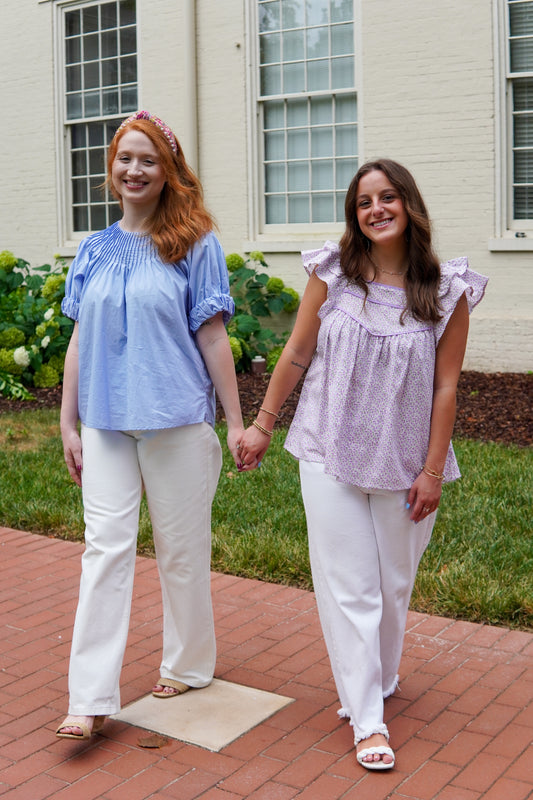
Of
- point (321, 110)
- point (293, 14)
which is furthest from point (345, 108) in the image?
point (293, 14)

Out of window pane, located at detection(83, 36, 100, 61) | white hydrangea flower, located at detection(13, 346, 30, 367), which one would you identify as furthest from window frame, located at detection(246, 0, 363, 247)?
white hydrangea flower, located at detection(13, 346, 30, 367)

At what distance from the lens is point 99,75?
1355 cm

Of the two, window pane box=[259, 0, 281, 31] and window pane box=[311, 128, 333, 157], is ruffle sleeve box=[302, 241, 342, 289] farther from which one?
window pane box=[259, 0, 281, 31]

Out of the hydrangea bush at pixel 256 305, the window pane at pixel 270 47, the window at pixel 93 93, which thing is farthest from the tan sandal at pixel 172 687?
the window at pixel 93 93

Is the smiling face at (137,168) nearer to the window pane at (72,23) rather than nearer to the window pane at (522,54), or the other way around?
the window pane at (522,54)

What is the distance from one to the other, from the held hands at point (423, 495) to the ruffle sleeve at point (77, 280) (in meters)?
1.36

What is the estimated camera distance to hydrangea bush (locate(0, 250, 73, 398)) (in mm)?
11289

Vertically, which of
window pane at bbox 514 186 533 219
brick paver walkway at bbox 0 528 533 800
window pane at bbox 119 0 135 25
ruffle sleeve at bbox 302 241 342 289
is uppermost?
window pane at bbox 119 0 135 25

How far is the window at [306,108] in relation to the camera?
11422 millimetres

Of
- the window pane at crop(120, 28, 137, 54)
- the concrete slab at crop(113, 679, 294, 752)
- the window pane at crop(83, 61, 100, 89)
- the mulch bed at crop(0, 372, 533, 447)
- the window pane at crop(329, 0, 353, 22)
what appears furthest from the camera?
the window pane at crop(83, 61, 100, 89)

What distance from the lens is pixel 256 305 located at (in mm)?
11547

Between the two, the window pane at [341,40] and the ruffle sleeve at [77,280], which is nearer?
the ruffle sleeve at [77,280]

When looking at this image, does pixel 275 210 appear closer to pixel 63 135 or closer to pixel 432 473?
pixel 63 135

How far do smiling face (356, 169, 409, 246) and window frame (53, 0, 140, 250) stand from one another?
10.8m
